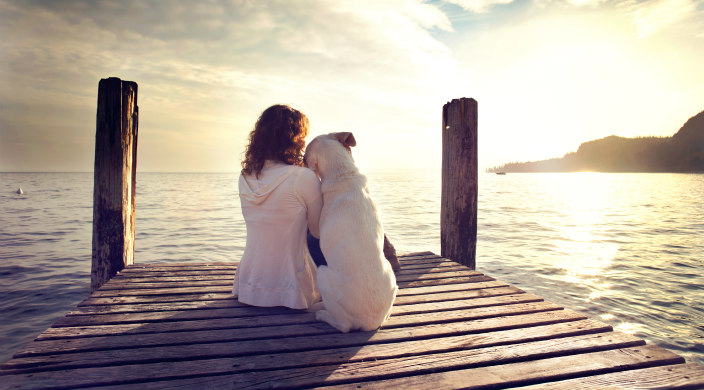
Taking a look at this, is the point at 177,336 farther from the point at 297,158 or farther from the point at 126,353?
the point at 297,158

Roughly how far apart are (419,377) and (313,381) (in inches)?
26.9

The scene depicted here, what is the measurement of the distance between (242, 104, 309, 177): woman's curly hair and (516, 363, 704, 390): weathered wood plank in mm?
2600

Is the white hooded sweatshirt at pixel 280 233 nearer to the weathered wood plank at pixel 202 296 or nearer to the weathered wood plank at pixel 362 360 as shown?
the weathered wood plank at pixel 202 296

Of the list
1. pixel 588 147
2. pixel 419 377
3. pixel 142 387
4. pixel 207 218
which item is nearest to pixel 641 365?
pixel 419 377

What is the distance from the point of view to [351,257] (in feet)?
9.48

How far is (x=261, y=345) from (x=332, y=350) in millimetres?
542

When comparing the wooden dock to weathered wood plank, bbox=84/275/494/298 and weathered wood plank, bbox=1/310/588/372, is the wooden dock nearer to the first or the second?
weathered wood plank, bbox=1/310/588/372

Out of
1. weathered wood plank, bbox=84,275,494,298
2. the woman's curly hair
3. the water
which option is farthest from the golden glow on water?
the woman's curly hair

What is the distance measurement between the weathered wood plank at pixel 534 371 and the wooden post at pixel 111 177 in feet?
14.1

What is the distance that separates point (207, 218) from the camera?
18391mm

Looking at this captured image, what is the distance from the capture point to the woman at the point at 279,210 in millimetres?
3486

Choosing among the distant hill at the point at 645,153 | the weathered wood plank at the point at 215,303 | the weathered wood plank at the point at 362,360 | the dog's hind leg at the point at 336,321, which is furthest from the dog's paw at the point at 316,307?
the distant hill at the point at 645,153

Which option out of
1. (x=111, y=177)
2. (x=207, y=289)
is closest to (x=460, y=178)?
(x=207, y=289)

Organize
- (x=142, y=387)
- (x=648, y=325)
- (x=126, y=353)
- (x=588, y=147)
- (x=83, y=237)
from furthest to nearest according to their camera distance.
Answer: (x=588, y=147) < (x=83, y=237) < (x=648, y=325) < (x=126, y=353) < (x=142, y=387)
